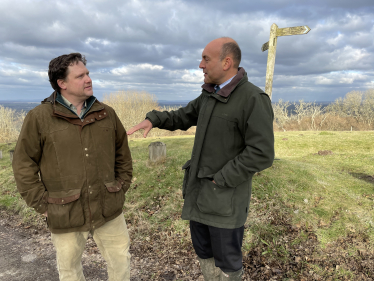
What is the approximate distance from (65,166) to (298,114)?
64.2 meters

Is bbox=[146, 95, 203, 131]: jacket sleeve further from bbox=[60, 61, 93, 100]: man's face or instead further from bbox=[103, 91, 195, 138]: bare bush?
bbox=[103, 91, 195, 138]: bare bush

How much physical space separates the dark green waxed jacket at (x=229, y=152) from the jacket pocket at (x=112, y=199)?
2.86ft

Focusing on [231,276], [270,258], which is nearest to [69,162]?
[231,276]

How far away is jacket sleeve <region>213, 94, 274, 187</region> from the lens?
235 centimetres

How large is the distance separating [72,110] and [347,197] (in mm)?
6327

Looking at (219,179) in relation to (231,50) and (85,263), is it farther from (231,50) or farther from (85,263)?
(85,263)

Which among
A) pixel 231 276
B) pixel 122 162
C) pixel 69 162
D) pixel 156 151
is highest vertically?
pixel 69 162

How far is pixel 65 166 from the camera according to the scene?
8.73ft

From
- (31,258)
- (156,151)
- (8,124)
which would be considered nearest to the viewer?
(31,258)

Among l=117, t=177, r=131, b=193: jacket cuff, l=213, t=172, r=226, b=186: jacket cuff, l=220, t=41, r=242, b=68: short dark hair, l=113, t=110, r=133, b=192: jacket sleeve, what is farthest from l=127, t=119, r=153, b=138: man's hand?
l=220, t=41, r=242, b=68: short dark hair

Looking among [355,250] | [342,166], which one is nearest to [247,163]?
[355,250]

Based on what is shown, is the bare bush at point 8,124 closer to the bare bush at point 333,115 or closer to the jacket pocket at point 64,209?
the jacket pocket at point 64,209

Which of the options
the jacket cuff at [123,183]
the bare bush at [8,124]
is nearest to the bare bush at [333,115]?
the bare bush at [8,124]

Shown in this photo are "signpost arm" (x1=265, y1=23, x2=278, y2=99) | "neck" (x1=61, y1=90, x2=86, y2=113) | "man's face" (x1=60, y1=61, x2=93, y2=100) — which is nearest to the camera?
"man's face" (x1=60, y1=61, x2=93, y2=100)
